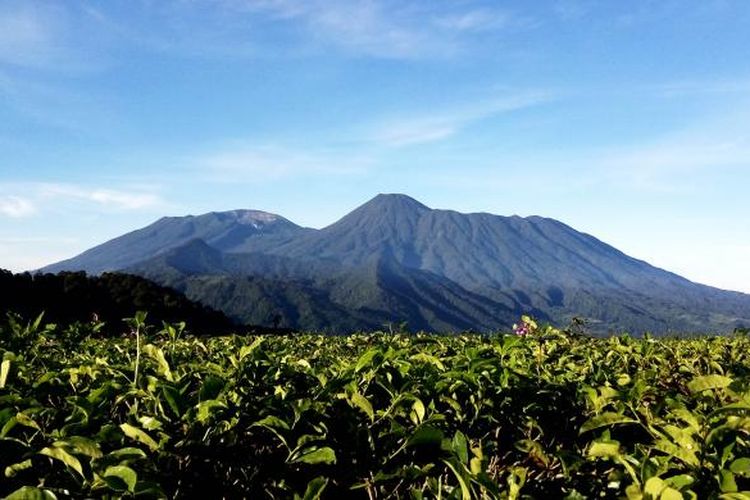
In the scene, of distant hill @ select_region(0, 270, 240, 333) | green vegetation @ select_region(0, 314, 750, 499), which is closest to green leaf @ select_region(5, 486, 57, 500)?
green vegetation @ select_region(0, 314, 750, 499)

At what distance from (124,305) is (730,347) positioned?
57748mm

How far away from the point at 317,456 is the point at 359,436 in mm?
420

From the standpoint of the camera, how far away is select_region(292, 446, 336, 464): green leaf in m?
2.12

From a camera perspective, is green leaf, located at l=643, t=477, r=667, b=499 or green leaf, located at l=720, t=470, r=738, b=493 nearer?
green leaf, located at l=643, t=477, r=667, b=499

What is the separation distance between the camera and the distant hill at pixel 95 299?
172 ft

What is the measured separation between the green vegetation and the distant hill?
1887 inches

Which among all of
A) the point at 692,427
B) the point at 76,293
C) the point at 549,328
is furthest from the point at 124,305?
the point at 692,427

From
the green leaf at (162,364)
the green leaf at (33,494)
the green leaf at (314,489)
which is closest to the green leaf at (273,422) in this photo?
the green leaf at (314,489)

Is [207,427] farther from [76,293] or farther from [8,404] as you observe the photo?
[76,293]

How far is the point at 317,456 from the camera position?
2.17 m

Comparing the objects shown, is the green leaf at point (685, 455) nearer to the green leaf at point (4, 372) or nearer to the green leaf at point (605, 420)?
the green leaf at point (605, 420)

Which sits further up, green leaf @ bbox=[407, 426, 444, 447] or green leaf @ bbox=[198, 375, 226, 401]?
green leaf @ bbox=[198, 375, 226, 401]

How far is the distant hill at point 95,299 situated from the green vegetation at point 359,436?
47.9 m

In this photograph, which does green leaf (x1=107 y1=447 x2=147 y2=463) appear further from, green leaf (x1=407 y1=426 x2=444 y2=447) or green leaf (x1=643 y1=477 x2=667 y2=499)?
green leaf (x1=643 y1=477 x2=667 y2=499)
